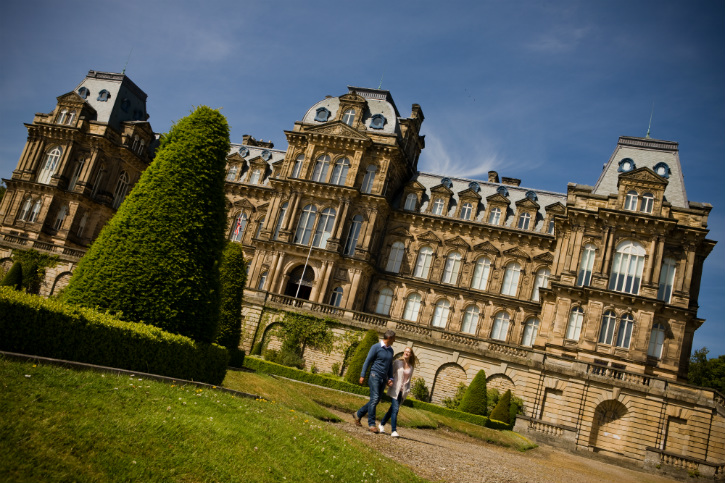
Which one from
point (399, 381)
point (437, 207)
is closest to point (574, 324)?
point (437, 207)

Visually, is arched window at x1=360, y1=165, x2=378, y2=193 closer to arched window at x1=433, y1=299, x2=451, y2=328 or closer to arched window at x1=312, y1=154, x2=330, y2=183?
arched window at x1=312, y1=154, x2=330, y2=183

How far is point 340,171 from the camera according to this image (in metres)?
49.0

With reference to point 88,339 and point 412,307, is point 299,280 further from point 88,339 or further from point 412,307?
point 88,339

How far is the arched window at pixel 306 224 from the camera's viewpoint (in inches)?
1887

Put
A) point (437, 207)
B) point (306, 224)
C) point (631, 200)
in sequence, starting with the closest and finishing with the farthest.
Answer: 1. point (631, 200)
2. point (306, 224)
3. point (437, 207)

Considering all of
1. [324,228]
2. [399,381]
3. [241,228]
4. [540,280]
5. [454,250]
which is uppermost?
[454,250]

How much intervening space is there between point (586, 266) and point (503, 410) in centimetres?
1297

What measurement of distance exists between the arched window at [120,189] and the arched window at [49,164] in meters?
5.52

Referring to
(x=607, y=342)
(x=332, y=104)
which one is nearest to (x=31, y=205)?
(x=332, y=104)

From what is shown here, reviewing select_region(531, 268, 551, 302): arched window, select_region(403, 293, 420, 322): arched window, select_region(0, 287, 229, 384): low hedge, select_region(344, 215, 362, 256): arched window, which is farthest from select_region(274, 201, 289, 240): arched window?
select_region(0, 287, 229, 384): low hedge

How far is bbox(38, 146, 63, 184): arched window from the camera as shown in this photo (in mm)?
55625

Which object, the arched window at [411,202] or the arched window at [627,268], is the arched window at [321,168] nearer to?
the arched window at [411,202]

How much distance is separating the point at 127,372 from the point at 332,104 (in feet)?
143

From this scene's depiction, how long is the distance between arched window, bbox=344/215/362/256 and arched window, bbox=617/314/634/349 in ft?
65.7
